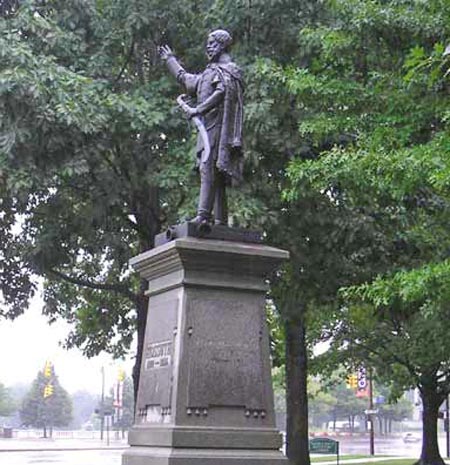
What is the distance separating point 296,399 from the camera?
23.2 metres

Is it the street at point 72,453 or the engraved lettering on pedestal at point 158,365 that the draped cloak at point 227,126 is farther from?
the street at point 72,453

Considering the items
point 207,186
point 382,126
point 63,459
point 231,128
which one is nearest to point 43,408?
point 63,459

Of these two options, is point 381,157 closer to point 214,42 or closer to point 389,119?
point 389,119

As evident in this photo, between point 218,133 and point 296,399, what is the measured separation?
14961 mm

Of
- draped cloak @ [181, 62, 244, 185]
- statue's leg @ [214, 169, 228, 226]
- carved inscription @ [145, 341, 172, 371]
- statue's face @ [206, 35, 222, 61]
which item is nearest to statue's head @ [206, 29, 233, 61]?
statue's face @ [206, 35, 222, 61]

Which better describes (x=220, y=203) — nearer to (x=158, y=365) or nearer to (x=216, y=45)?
(x=216, y=45)

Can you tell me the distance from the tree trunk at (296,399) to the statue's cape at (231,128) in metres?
13.6

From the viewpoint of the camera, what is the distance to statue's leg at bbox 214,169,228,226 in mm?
9281

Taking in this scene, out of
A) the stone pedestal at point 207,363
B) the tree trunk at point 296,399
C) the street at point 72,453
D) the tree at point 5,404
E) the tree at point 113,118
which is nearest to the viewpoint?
the stone pedestal at point 207,363

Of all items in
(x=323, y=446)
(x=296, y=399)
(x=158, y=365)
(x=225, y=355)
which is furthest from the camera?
(x=323, y=446)

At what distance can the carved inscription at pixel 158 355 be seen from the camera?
341 inches

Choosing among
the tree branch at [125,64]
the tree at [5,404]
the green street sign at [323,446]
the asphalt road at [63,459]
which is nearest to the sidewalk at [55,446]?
the asphalt road at [63,459]

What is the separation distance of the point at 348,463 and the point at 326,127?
22.0m

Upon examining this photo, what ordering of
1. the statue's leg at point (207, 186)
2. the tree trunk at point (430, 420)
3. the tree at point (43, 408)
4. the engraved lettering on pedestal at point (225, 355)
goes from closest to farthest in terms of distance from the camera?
the engraved lettering on pedestal at point (225, 355), the statue's leg at point (207, 186), the tree trunk at point (430, 420), the tree at point (43, 408)
